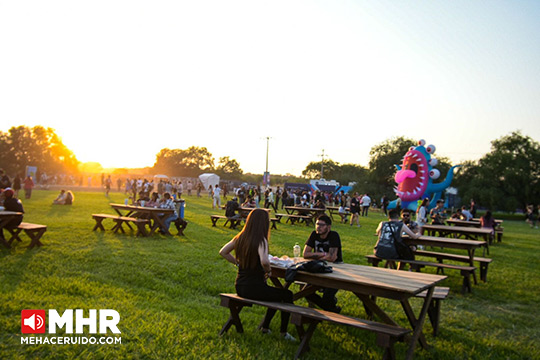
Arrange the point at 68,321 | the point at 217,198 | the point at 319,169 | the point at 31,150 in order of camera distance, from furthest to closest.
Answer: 1. the point at 319,169
2. the point at 31,150
3. the point at 217,198
4. the point at 68,321

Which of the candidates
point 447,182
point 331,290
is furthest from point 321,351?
point 447,182

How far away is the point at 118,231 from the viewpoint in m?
12.7

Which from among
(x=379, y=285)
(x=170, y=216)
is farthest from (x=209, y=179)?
(x=379, y=285)

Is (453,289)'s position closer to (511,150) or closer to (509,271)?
(509,271)

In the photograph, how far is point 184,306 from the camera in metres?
5.77

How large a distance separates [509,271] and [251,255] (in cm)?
846

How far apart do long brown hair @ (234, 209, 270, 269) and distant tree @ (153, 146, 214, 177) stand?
88.4m

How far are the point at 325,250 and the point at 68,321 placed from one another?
10.9 ft

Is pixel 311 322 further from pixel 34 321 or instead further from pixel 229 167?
pixel 229 167

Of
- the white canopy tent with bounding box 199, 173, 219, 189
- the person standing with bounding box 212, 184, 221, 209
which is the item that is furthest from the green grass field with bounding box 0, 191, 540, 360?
the white canopy tent with bounding box 199, 173, 219, 189

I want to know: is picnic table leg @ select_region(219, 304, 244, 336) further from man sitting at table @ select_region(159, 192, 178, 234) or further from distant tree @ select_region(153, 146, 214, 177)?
distant tree @ select_region(153, 146, 214, 177)

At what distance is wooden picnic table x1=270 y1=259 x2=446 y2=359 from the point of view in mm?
4020

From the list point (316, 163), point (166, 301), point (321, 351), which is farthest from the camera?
point (316, 163)

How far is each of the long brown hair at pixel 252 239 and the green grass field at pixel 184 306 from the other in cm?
91
